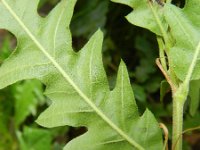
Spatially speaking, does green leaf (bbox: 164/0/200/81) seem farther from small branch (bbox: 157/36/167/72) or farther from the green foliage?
the green foliage

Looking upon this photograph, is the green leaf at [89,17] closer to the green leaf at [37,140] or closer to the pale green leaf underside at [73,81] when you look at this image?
the green leaf at [37,140]

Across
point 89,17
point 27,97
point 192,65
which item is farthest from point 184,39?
point 27,97

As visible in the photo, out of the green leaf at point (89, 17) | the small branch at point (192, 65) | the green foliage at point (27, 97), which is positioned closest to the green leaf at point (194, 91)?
the small branch at point (192, 65)

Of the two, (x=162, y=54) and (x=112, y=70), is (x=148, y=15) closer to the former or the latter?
(x=162, y=54)

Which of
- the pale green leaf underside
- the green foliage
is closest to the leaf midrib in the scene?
the pale green leaf underside

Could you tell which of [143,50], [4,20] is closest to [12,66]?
[4,20]
